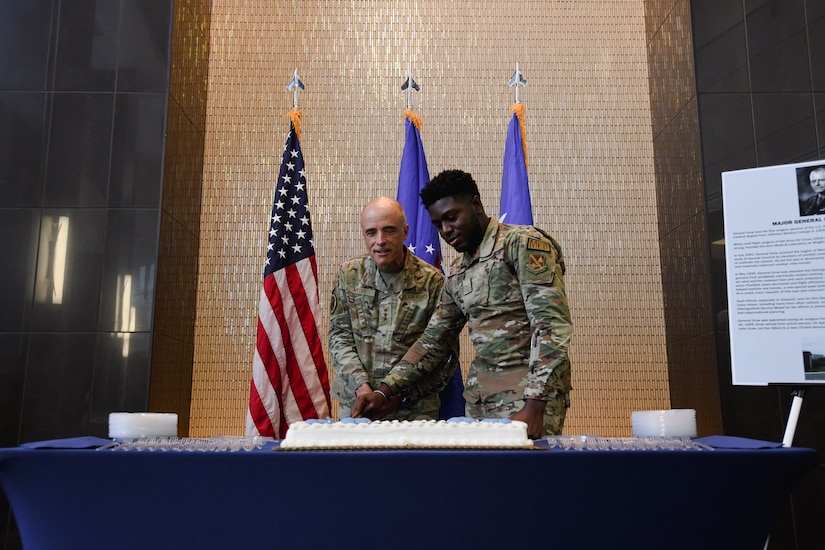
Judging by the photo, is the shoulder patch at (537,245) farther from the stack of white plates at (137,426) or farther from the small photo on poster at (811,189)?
the stack of white plates at (137,426)

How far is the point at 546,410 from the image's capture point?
2.32 meters

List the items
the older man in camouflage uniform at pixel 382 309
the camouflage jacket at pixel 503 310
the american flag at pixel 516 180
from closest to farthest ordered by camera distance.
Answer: the camouflage jacket at pixel 503 310, the older man in camouflage uniform at pixel 382 309, the american flag at pixel 516 180

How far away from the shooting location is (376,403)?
2.42 metres

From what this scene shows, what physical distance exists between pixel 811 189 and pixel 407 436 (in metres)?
1.66

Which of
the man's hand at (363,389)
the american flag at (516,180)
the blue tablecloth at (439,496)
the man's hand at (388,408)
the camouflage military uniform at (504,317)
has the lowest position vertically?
the blue tablecloth at (439,496)

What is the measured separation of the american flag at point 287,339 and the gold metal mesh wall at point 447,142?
65 centimetres

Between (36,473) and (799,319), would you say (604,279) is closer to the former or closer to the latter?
(799,319)

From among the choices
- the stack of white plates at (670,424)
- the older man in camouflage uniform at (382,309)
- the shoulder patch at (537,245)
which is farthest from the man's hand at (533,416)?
the older man in camouflage uniform at (382,309)

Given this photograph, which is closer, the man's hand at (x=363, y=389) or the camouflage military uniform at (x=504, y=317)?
the camouflage military uniform at (x=504, y=317)

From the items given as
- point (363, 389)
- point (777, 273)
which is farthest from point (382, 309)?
point (777, 273)

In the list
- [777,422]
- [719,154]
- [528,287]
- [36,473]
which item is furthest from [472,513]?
[719,154]

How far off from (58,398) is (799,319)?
11.3 feet

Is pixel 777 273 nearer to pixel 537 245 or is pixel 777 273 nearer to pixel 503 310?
pixel 537 245

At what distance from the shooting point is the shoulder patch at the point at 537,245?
93.3 inches
